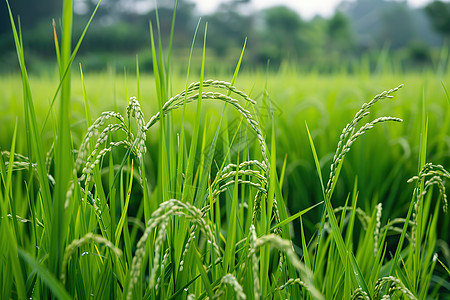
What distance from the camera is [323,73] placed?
506cm

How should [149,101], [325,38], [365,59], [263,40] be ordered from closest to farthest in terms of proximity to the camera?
1. [149,101]
2. [365,59]
3. [263,40]
4. [325,38]

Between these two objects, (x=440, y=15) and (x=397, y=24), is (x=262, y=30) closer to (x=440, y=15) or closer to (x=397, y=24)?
(x=397, y=24)

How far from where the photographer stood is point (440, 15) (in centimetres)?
2497

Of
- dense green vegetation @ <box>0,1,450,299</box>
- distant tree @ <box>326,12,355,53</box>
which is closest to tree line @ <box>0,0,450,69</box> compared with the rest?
distant tree @ <box>326,12,355,53</box>

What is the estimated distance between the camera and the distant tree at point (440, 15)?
77.9ft

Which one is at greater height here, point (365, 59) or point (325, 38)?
point (325, 38)

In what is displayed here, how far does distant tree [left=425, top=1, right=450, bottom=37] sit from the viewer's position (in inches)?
935

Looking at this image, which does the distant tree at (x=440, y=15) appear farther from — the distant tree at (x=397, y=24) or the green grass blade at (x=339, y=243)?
the green grass blade at (x=339, y=243)

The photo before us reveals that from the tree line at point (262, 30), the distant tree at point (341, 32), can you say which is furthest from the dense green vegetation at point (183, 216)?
the distant tree at point (341, 32)

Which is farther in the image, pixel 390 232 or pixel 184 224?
pixel 390 232

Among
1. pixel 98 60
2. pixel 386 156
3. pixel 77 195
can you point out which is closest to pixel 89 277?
pixel 77 195

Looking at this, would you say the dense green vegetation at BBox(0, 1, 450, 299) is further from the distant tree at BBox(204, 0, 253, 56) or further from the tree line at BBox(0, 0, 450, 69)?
the distant tree at BBox(204, 0, 253, 56)

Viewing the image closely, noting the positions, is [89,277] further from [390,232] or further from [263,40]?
[263,40]

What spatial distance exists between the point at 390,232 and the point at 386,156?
0.39m
